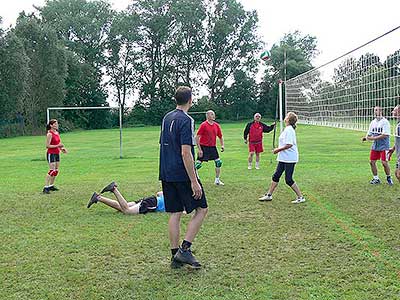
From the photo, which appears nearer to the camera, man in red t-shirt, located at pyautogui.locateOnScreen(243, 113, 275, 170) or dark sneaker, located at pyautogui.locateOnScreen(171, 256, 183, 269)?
dark sneaker, located at pyautogui.locateOnScreen(171, 256, 183, 269)

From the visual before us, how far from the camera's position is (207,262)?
17.1 feet

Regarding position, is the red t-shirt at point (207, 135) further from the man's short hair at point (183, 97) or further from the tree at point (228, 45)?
the tree at point (228, 45)

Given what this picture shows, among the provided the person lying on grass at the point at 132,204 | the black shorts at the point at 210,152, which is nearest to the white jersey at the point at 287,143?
the person lying on grass at the point at 132,204

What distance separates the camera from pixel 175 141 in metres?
4.98

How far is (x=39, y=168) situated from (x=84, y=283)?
37.4ft

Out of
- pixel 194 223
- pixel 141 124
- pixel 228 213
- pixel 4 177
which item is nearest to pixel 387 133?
pixel 228 213

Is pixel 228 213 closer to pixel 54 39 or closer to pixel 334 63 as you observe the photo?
pixel 334 63

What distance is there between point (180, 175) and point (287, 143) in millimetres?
3660

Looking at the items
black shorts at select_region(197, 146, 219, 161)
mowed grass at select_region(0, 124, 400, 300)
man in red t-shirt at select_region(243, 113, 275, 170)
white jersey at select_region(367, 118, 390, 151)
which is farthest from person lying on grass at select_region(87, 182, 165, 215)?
man in red t-shirt at select_region(243, 113, 275, 170)

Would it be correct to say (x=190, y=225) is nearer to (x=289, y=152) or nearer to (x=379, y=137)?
(x=289, y=152)

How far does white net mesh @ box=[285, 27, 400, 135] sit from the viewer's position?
9.58 meters

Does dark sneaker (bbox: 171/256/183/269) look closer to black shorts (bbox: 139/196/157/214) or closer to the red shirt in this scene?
black shorts (bbox: 139/196/157/214)

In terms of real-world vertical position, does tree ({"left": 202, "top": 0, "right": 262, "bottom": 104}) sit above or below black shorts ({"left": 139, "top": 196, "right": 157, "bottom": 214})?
above

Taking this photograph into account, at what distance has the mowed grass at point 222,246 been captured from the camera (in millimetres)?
4430
